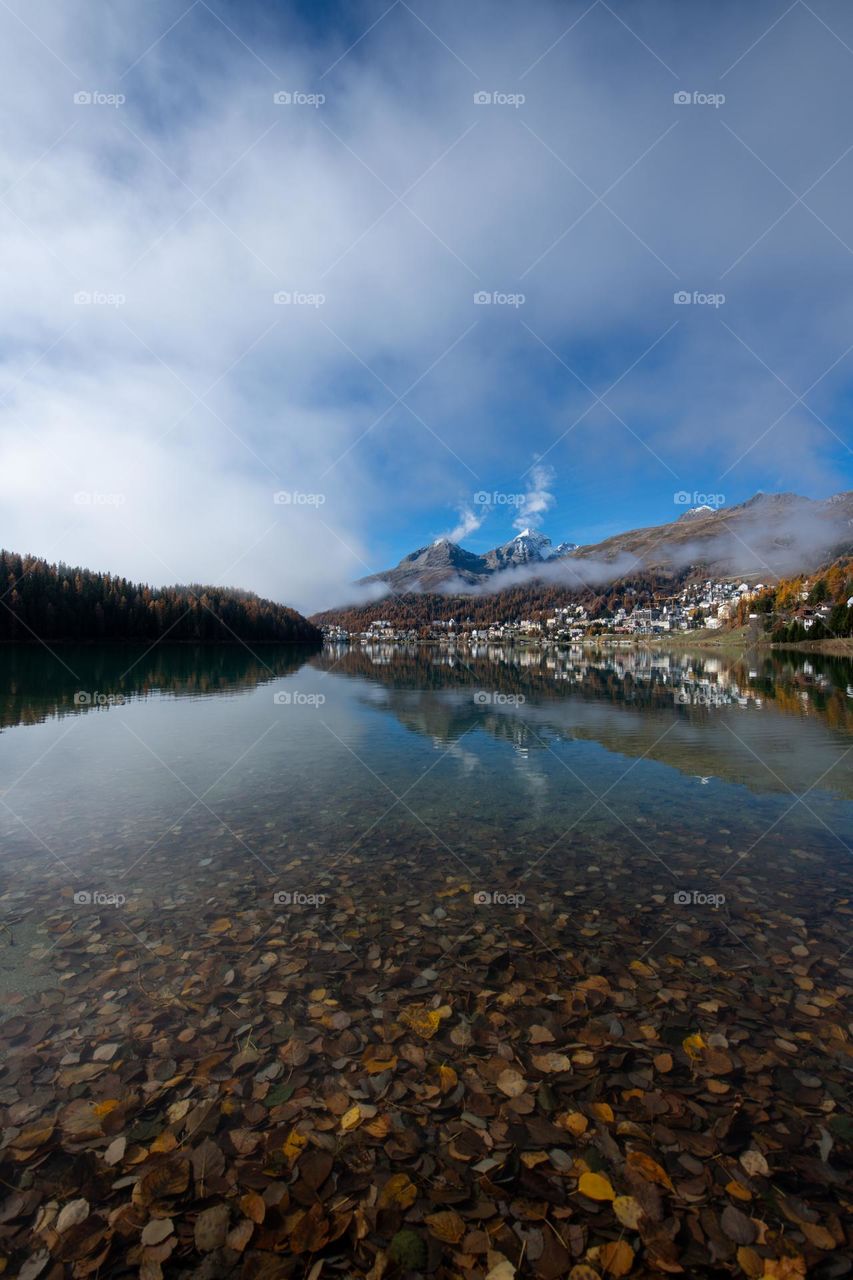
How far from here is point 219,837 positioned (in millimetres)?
14148

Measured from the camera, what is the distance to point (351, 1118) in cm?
582

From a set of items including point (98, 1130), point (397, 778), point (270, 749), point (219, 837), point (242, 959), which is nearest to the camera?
point (98, 1130)

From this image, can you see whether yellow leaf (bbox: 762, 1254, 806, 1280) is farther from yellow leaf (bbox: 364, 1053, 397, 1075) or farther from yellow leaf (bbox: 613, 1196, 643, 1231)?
yellow leaf (bbox: 364, 1053, 397, 1075)

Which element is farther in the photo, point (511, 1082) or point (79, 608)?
point (79, 608)

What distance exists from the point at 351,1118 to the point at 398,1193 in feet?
3.18

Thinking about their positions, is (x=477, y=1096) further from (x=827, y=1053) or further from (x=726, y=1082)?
(x=827, y=1053)

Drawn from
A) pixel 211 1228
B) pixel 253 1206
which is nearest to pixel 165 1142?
pixel 211 1228

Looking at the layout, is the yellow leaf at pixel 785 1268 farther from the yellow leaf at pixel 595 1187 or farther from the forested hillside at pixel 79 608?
the forested hillside at pixel 79 608

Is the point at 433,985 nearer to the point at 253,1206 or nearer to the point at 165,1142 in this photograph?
the point at 253,1206

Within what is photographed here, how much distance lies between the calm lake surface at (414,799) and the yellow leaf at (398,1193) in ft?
20.1

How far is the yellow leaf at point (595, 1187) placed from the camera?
4.95m

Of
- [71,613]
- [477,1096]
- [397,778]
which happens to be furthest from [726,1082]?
[71,613]

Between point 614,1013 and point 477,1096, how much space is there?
2.40 metres

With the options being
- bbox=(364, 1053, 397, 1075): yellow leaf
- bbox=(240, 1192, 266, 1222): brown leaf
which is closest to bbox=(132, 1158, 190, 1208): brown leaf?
bbox=(240, 1192, 266, 1222): brown leaf
